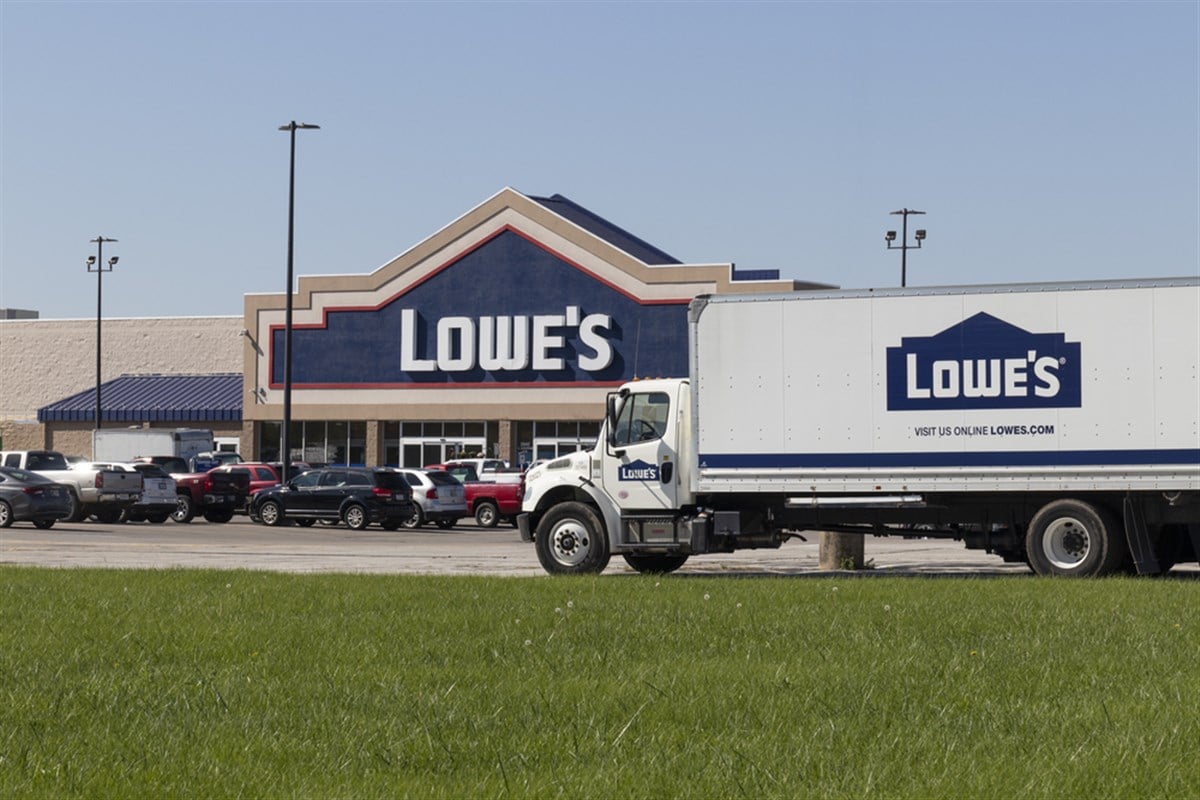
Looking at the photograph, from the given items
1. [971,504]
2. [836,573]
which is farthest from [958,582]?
[836,573]

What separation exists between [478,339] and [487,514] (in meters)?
24.0

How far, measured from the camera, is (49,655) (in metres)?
11.1

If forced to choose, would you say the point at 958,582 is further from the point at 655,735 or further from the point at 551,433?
the point at 551,433

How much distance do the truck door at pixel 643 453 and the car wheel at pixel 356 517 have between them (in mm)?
19717

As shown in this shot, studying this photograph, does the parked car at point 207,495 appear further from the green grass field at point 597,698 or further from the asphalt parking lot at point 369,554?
the green grass field at point 597,698

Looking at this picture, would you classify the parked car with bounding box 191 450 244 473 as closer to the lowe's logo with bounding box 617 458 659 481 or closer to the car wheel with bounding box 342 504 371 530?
the car wheel with bounding box 342 504 371 530

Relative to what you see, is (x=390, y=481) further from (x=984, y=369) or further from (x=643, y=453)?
(x=984, y=369)

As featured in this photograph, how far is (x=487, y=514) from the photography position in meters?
44.9

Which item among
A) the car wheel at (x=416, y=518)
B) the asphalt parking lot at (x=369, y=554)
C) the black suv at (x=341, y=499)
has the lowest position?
the asphalt parking lot at (x=369, y=554)

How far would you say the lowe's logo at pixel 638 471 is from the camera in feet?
74.0

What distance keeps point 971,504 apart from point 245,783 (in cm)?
1574

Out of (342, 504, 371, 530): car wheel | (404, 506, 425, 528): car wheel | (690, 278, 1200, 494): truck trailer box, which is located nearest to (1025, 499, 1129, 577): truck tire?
(690, 278, 1200, 494): truck trailer box

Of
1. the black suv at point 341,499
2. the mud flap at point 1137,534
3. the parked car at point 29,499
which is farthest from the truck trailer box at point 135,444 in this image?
the mud flap at point 1137,534

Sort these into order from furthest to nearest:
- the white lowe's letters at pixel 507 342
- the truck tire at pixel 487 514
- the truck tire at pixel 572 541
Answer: the white lowe's letters at pixel 507 342
the truck tire at pixel 487 514
the truck tire at pixel 572 541
